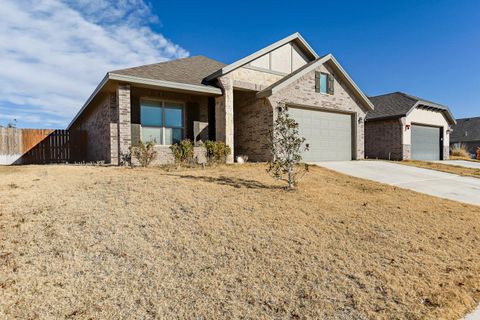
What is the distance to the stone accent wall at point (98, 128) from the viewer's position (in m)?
11.8

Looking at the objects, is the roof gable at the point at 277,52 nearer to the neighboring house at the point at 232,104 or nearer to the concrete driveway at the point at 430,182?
the neighboring house at the point at 232,104

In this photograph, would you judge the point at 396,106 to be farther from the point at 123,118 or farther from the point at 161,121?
the point at 123,118

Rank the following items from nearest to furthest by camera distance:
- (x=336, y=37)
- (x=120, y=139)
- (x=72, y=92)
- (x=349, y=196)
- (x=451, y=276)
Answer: (x=451, y=276) < (x=349, y=196) < (x=120, y=139) < (x=336, y=37) < (x=72, y=92)

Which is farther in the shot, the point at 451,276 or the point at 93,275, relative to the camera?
the point at 451,276

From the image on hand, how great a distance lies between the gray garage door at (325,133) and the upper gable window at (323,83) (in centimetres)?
117

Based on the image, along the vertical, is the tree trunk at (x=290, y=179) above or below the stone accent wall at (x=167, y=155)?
below

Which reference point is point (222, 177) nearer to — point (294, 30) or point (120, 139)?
point (120, 139)

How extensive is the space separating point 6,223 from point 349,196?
22.6ft

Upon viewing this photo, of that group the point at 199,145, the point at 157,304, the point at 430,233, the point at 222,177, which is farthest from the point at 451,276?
the point at 199,145

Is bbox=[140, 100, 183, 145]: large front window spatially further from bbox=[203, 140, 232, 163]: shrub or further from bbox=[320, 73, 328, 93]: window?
bbox=[320, 73, 328, 93]: window

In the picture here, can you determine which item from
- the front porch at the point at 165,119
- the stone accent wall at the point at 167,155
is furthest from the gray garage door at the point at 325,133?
the stone accent wall at the point at 167,155

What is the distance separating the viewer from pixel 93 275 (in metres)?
3.08

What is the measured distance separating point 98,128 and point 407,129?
761 inches

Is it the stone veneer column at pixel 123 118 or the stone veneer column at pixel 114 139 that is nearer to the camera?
the stone veneer column at pixel 123 118
